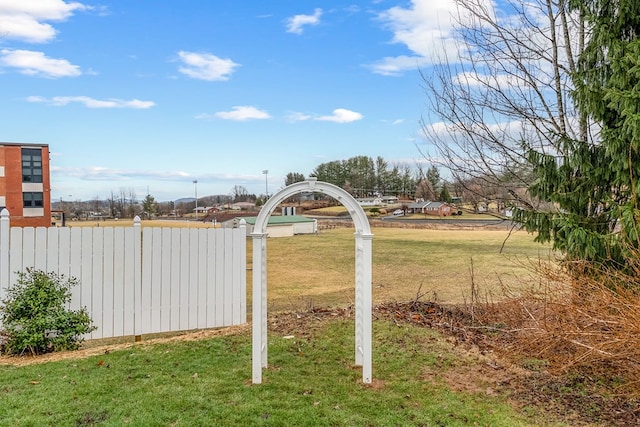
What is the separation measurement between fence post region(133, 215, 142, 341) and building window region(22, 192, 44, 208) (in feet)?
62.4

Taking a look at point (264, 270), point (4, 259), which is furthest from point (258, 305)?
point (4, 259)

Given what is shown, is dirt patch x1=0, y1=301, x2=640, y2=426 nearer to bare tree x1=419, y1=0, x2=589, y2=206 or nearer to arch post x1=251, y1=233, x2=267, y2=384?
arch post x1=251, y1=233, x2=267, y2=384

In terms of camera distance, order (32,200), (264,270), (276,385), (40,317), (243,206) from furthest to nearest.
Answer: (243,206) → (32,200) → (40,317) → (264,270) → (276,385)

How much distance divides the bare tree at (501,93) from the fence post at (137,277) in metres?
4.70

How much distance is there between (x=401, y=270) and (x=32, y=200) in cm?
1859

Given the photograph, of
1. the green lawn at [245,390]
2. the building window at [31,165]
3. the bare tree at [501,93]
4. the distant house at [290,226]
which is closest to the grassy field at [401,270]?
the bare tree at [501,93]

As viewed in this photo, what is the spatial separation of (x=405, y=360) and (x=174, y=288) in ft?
11.0

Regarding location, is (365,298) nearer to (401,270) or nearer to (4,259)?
(4,259)

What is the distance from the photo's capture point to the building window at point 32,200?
20203 millimetres

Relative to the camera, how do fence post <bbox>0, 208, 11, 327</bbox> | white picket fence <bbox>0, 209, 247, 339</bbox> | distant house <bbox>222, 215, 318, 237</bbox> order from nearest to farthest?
fence post <bbox>0, 208, 11, 327</bbox>, white picket fence <bbox>0, 209, 247, 339</bbox>, distant house <bbox>222, 215, 318, 237</bbox>

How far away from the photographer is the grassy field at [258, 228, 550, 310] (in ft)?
35.7

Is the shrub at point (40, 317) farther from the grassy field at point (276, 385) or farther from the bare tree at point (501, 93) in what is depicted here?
the bare tree at point (501, 93)

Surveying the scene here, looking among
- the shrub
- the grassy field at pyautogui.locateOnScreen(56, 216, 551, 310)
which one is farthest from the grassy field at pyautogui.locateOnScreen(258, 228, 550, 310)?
the shrub

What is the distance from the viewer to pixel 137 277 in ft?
18.2
